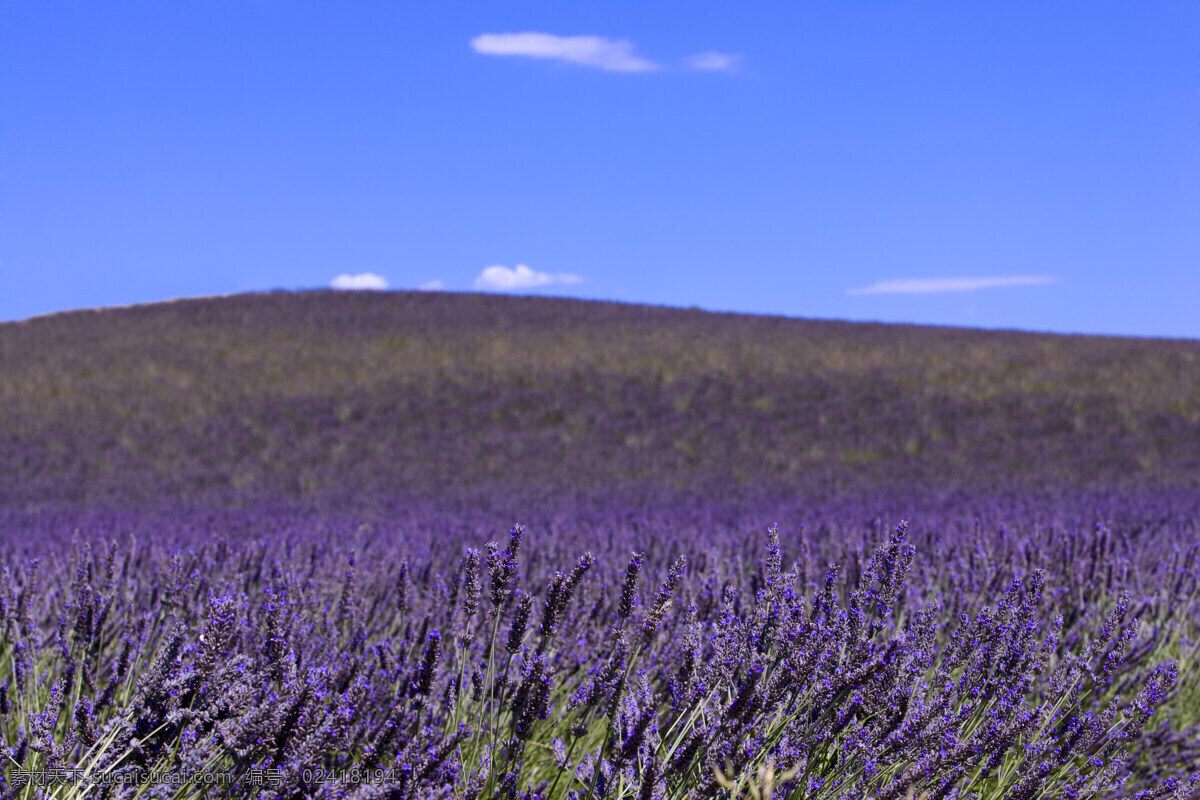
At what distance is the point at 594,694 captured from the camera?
2242mm

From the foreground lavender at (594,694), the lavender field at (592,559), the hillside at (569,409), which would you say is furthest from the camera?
the hillside at (569,409)

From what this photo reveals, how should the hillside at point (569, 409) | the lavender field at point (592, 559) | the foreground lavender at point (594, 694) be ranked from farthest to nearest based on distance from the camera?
the hillside at point (569, 409)
the lavender field at point (592, 559)
the foreground lavender at point (594, 694)

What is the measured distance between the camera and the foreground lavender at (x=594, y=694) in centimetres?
168

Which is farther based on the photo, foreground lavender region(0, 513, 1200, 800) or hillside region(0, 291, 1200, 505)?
hillside region(0, 291, 1200, 505)

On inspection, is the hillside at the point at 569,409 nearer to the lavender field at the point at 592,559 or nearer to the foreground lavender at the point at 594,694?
the lavender field at the point at 592,559

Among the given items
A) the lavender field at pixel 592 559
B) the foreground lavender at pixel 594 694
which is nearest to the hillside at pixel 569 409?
the lavender field at pixel 592 559

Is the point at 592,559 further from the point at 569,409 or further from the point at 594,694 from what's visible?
the point at 569,409

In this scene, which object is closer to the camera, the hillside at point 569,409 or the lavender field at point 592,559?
the lavender field at point 592,559

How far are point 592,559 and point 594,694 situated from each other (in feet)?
1.84

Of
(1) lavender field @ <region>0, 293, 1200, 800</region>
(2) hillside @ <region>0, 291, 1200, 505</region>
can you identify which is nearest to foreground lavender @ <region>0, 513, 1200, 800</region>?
(1) lavender field @ <region>0, 293, 1200, 800</region>

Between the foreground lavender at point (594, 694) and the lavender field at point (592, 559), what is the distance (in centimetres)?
2

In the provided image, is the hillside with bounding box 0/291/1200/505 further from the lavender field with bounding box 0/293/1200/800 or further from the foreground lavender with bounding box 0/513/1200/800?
the foreground lavender with bounding box 0/513/1200/800

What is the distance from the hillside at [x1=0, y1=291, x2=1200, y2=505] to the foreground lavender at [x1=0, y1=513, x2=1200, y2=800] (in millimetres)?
8562

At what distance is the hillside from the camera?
13.2 meters
